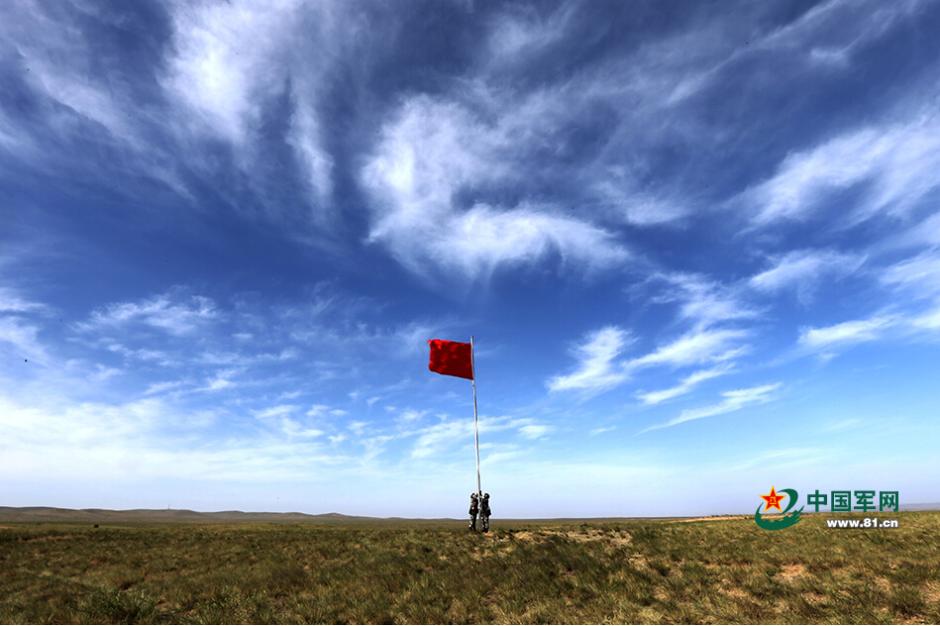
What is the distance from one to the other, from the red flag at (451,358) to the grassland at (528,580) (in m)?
8.55

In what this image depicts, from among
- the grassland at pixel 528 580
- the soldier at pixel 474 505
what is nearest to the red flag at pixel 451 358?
the soldier at pixel 474 505

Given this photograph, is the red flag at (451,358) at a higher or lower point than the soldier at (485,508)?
higher

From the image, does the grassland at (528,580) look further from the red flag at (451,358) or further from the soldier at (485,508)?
the red flag at (451,358)

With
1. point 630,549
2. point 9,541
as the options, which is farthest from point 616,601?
point 9,541

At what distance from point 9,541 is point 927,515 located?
172 ft

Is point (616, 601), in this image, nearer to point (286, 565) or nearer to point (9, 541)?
point (286, 565)

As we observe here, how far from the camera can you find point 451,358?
29.4m

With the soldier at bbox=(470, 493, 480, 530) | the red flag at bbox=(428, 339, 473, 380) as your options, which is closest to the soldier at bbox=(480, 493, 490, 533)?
the soldier at bbox=(470, 493, 480, 530)

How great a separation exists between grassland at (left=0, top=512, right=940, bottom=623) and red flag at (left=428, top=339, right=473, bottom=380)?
8554mm

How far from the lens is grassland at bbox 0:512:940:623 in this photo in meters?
16.4

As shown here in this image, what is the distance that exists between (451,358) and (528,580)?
511 inches

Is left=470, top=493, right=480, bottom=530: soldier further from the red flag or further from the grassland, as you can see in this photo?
the red flag

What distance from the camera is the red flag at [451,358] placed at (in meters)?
29.2

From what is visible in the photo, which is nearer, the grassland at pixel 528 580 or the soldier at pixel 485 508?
the grassland at pixel 528 580
